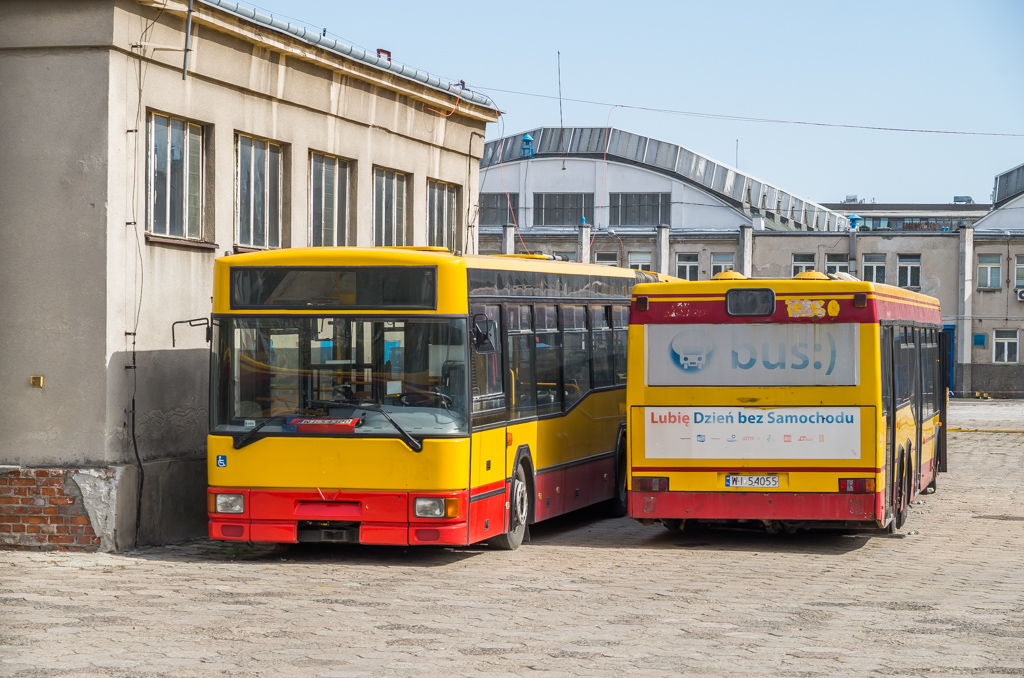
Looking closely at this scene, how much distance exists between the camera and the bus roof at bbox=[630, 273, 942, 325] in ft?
46.0

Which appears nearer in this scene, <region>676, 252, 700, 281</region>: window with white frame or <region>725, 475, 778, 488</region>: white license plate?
<region>725, 475, 778, 488</region>: white license plate

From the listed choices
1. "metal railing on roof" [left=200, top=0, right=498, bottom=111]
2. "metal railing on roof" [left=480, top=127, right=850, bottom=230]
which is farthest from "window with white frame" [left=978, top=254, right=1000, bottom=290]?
"metal railing on roof" [left=200, top=0, right=498, bottom=111]

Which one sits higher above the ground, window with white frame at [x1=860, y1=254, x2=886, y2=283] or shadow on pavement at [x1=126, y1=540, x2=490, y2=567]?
window with white frame at [x1=860, y1=254, x2=886, y2=283]

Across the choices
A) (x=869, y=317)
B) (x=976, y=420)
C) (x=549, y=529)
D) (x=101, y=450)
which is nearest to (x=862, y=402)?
(x=869, y=317)

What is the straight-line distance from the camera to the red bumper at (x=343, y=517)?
41.9 feet

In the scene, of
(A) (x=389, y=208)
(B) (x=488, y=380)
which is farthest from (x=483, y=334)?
(A) (x=389, y=208)

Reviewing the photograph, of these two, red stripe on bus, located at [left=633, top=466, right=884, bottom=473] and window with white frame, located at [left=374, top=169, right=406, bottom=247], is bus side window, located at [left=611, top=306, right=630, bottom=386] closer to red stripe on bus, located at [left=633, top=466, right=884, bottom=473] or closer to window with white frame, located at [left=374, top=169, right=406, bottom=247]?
red stripe on bus, located at [left=633, top=466, right=884, bottom=473]

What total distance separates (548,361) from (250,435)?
365 centimetres

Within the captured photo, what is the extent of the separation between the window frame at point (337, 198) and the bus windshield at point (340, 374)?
18.2 feet

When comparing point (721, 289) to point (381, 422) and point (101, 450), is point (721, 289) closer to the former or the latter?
point (381, 422)

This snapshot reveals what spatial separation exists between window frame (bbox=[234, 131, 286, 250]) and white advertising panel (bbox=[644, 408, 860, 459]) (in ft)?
18.3

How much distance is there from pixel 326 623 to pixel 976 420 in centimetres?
3773

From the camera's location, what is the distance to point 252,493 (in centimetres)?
1303

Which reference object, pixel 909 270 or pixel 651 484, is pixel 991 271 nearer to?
pixel 909 270
